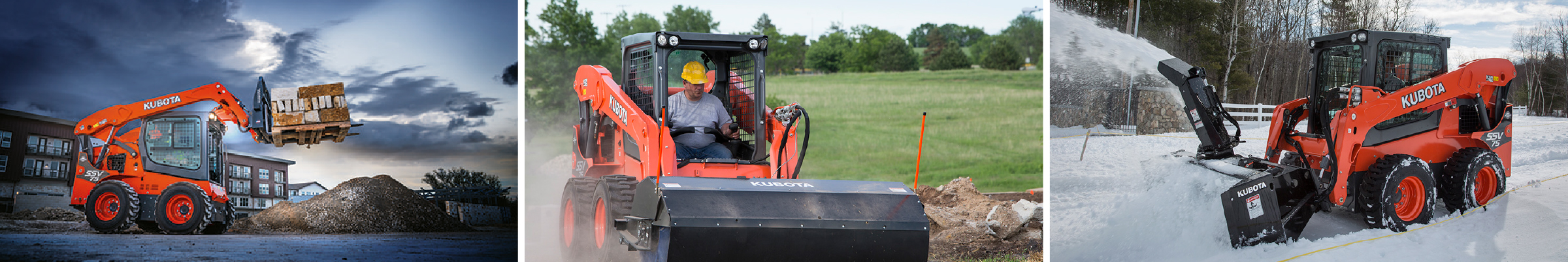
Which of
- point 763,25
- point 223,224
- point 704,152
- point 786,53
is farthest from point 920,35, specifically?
point 223,224

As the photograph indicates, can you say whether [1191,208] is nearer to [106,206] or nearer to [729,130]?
[729,130]

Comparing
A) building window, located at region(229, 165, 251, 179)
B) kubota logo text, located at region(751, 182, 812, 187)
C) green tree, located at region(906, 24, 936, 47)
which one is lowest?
building window, located at region(229, 165, 251, 179)

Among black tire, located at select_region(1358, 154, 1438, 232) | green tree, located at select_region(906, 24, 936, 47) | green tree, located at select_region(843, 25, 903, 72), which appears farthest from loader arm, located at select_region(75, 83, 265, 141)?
green tree, located at select_region(906, 24, 936, 47)

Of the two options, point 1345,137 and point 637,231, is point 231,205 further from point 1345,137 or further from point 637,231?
point 1345,137

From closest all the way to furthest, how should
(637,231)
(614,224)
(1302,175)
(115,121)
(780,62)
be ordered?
(637,231)
(614,224)
(115,121)
(1302,175)
(780,62)

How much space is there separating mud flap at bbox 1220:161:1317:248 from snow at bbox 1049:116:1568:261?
0.25 feet

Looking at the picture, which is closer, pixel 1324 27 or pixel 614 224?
pixel 614 224

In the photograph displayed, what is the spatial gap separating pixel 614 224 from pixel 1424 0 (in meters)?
4.82

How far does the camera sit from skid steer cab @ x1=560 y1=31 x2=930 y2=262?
3693mm

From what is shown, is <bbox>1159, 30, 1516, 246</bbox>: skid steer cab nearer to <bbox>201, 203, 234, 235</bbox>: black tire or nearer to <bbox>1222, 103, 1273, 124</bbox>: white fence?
<bbox>1222, 103, 1273, 124</bbox>: white fence

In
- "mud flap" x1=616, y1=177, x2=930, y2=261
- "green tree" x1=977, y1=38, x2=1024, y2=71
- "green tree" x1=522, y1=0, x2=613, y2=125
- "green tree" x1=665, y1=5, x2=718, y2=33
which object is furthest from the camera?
"green tree" x1=977, y1=38, x2=1024, y2=71

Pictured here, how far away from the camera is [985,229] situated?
6.93 m

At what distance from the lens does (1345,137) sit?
5.24 meters

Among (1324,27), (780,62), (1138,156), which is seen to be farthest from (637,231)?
(780,62)
